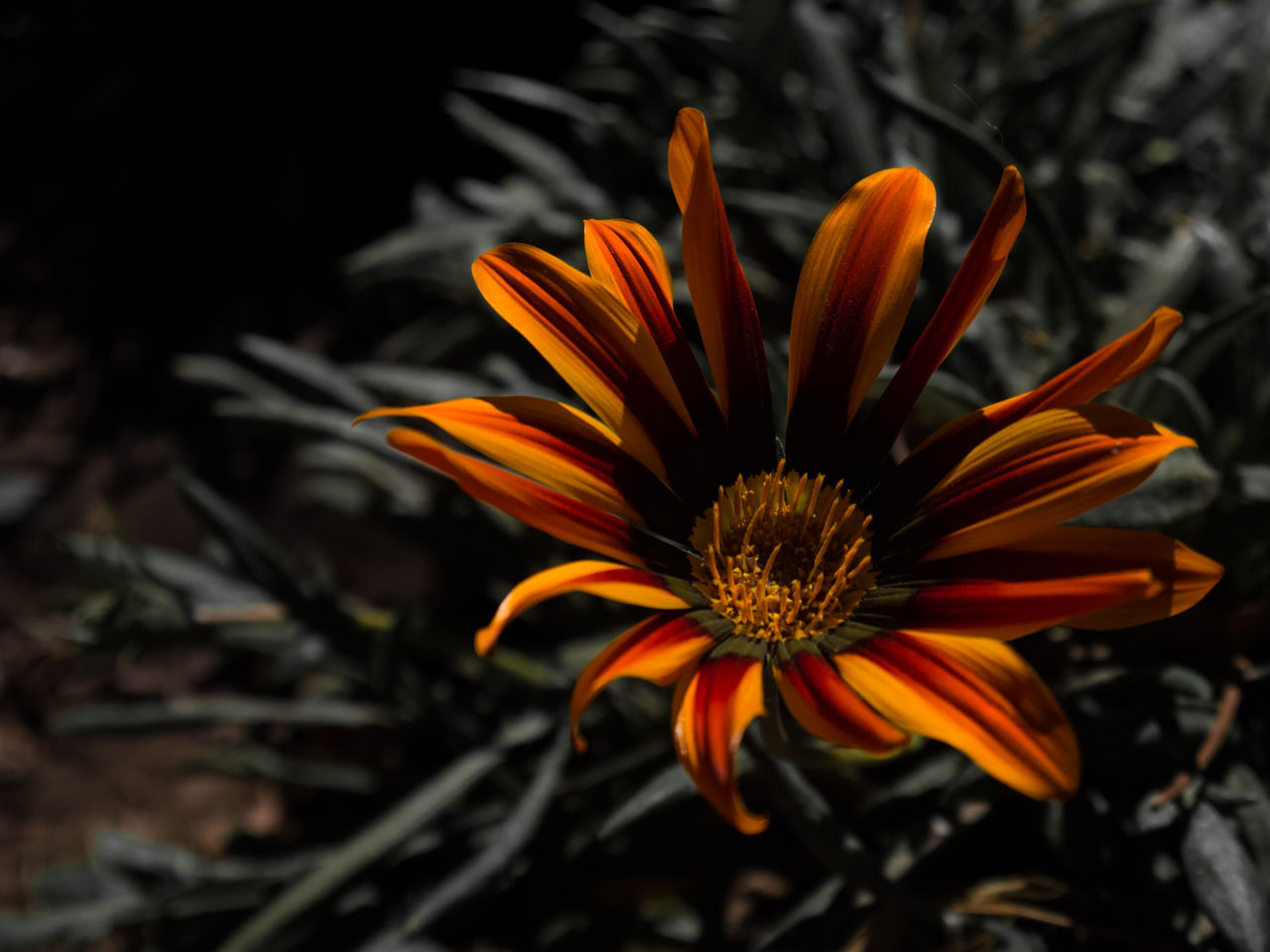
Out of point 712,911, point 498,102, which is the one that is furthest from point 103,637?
point 498,102

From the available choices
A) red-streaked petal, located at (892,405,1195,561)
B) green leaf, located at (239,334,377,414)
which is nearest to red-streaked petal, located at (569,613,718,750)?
red-streaked petal, located at (892,405,1195,561)

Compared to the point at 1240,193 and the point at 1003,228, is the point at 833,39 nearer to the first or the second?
the point at 1240,193

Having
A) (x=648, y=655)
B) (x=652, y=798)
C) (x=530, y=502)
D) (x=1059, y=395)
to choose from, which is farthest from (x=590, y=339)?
(x=652, y=798)

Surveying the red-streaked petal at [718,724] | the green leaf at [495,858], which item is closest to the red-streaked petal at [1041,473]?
the red-streaked petal at [718,724]

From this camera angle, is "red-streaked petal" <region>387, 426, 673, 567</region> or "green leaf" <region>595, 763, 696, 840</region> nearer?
"red-streaked petal" <region>387, 426, 673, 567</region>

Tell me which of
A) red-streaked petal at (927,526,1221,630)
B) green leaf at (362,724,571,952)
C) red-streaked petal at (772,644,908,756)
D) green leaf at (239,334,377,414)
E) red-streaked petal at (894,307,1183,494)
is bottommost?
green leaf at (362,724,571,952)

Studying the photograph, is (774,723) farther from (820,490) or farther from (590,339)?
(590,339)

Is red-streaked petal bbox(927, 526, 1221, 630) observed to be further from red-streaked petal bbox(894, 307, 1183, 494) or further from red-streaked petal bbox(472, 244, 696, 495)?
red-streaked petal bbox(472, 244, 696, 495)
